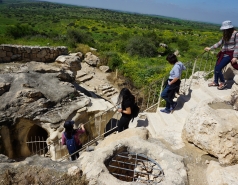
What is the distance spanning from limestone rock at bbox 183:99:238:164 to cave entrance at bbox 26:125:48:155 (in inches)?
215

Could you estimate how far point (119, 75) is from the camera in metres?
18.3

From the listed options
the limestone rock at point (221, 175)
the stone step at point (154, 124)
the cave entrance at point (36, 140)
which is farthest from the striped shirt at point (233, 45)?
the cave entrance at point (36, 140)

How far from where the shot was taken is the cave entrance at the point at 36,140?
27.0ft

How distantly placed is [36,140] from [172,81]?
623cm

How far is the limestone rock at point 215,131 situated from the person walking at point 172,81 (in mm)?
1226

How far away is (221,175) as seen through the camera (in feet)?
12.3

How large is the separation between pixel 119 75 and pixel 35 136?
1052 cm

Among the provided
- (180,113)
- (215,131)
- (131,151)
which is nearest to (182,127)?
(180,113)

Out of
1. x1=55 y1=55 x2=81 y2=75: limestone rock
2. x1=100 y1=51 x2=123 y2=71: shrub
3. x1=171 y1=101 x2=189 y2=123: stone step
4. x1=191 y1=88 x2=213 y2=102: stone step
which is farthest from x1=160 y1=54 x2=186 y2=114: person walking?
x1=100 y1=51 x2=123 y2=71: shrub

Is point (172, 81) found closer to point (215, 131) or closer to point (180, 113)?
point (180, 113)

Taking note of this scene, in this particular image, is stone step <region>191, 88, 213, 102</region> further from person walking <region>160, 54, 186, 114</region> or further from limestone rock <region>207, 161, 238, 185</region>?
limestone rock <region>207, 161, 238, 185</region>

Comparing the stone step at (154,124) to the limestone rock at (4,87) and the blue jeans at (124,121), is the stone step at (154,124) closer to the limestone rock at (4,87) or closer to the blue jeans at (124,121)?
the blue jeans at (124,121)

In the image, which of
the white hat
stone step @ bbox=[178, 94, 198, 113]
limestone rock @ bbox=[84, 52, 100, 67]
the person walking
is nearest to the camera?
the white hat

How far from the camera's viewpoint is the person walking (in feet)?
20.1
